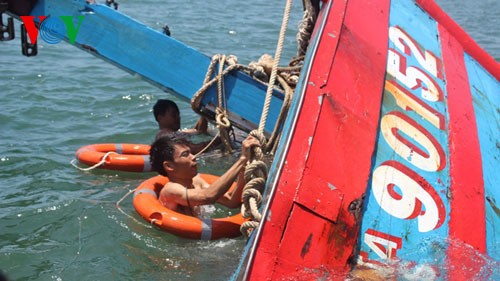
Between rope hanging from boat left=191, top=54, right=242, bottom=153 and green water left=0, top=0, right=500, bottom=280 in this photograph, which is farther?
rope hanging from boat left=191, top=54, right=242, bottom=153

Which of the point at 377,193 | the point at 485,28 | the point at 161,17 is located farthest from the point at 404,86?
the point at 485,28

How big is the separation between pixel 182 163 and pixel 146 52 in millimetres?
992

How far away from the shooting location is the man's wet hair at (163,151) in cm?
488

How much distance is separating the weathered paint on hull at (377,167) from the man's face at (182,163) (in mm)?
1150

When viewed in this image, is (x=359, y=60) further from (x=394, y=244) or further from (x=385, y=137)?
(x=394, y=244)

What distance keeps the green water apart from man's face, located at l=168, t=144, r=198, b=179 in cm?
44

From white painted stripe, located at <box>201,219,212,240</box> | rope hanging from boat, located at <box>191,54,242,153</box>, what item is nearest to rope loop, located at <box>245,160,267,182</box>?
white painted stripe, located at <box>201,219,212,240</box>

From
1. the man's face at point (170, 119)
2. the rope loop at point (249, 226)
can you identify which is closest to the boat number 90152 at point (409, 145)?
the rope loop at point (249, 226)

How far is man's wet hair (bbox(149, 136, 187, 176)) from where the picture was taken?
488 centimetres

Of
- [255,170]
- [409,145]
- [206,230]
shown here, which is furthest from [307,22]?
[255,170]

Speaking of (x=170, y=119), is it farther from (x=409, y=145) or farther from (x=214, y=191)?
(x=409, y=145)

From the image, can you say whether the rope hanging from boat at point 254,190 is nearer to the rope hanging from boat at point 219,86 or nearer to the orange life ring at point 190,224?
the orange life ring at point 190,224

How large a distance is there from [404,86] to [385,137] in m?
0.72

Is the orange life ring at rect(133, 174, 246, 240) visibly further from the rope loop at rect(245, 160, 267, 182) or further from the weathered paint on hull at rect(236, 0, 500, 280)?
the weathered paint on hull at rect(236, 0, 500, 280)
